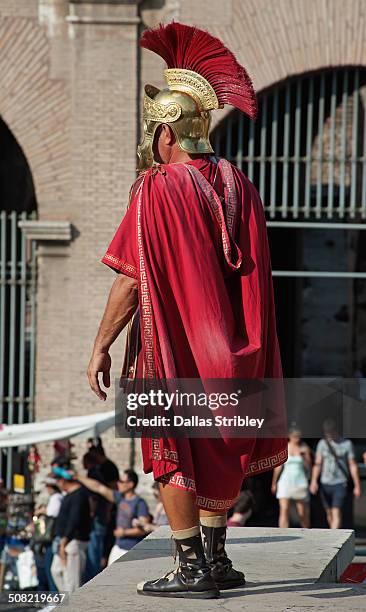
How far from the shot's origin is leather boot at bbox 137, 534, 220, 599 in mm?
5297

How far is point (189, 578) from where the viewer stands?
17.4ft

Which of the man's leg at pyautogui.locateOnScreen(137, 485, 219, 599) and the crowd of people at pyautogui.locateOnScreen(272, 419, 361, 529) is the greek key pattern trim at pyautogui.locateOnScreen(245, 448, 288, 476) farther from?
the crowd of people at pyautogui.locateOnScreen(272, 419, 361, 529)

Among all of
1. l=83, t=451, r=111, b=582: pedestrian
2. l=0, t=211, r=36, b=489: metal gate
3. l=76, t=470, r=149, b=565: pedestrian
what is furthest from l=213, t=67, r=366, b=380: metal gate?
l=76, t=470, r=149, b=565: pedestrian

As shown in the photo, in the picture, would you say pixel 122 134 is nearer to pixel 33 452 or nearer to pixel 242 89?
pixel 33 452

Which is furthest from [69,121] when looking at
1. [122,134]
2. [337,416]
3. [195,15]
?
[337,416]

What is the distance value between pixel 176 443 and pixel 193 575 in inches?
20.4

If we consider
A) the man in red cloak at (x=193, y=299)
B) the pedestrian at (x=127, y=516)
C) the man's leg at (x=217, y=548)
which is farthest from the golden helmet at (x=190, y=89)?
the pedestrian at (x=127, y=516)

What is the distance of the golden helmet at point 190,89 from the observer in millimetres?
5512

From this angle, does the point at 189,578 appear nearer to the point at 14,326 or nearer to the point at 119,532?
the point at 119,532

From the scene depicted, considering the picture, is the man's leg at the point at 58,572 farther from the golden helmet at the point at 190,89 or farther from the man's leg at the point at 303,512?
the golden helmet at the point at 190,89

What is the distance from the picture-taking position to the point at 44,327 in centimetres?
1541

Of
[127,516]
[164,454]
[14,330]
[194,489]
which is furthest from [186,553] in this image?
[14,330]

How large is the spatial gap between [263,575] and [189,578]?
547mm

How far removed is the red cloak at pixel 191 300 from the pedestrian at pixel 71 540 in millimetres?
6066
